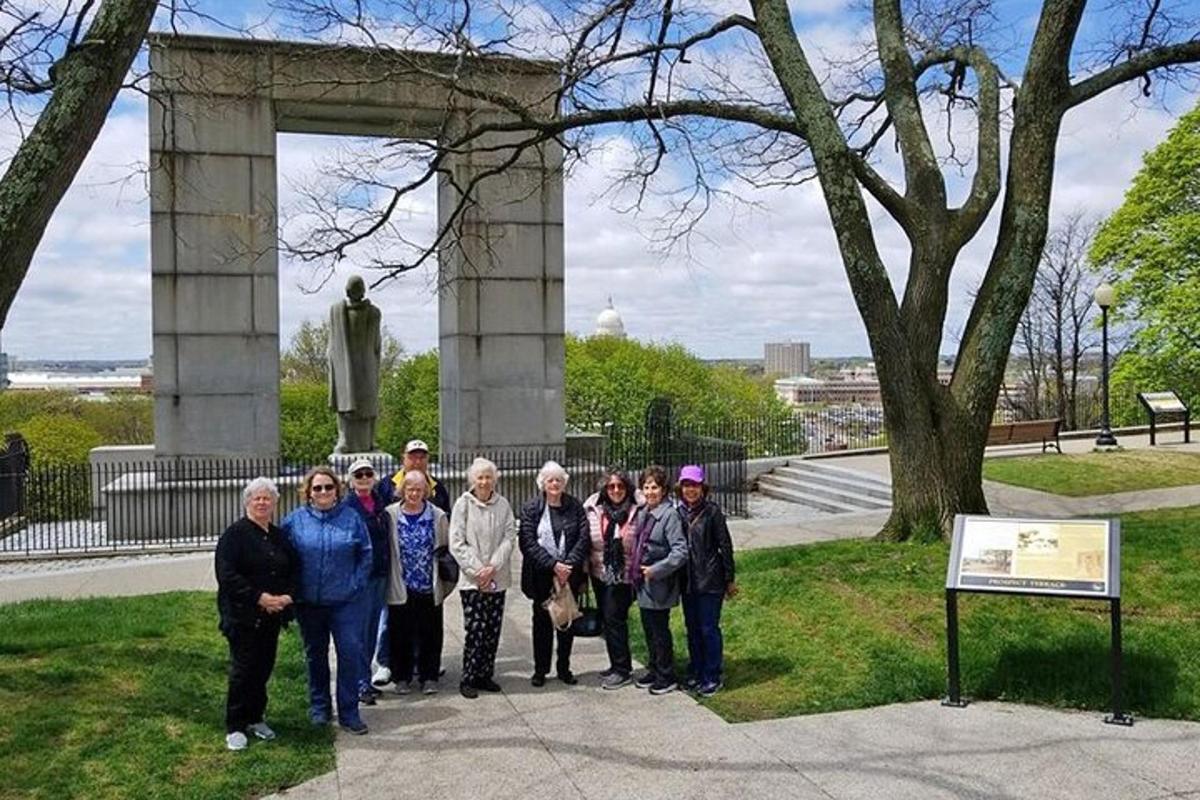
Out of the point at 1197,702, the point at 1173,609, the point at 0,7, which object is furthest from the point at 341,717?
the point at 1173,609

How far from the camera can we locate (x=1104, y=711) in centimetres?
659

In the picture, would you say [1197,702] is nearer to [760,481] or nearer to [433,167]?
[433,167]

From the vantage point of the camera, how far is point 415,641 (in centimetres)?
724

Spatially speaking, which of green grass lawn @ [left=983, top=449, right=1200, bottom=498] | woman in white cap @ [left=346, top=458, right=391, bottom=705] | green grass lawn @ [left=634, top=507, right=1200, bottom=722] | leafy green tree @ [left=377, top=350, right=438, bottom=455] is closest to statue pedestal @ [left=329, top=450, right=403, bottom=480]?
green grass lawn @ [left=634, top=507, right=1200, bottom=722]

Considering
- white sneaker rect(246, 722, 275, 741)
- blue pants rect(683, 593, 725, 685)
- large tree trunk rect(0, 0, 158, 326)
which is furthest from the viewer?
blue pants rect(683, 593, 725, 685)

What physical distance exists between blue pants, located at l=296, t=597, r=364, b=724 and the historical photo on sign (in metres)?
3.93

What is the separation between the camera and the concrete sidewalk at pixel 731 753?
17.4 ft

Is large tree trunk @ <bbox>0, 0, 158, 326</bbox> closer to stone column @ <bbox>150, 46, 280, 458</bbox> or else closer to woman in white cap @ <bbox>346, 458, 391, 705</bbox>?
woman in white cap @ <bbox>346, 458, 391, 705</bbox>

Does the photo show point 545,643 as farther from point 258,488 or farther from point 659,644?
point 258,488

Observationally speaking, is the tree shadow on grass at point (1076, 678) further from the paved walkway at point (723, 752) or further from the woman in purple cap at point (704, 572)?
the woman in purple cap at point (704, 572)

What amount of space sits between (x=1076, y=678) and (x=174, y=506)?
1283cm

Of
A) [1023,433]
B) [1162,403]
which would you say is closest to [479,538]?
[1023,433]

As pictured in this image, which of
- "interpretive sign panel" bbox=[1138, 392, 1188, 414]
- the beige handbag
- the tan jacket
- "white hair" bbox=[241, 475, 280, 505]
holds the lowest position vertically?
the beige handbag

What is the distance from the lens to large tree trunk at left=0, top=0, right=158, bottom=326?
20.3ft
